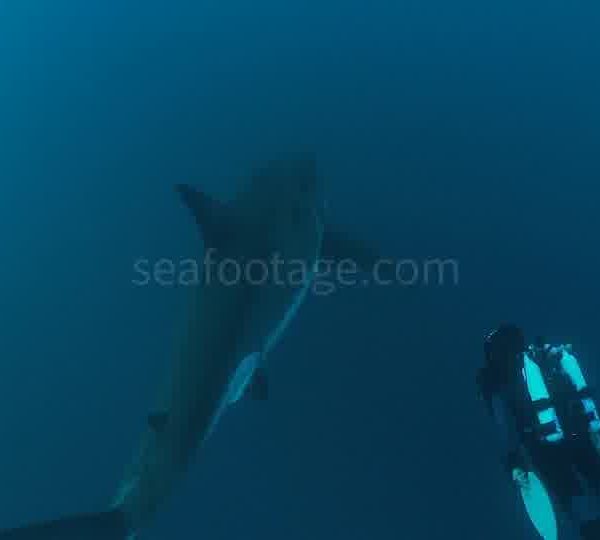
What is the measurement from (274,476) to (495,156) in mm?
8640

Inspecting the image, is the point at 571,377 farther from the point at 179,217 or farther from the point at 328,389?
the point at 179,217

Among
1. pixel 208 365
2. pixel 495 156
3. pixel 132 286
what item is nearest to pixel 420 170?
pixel 495 156

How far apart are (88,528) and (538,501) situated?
408 cm

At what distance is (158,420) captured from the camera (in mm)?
4621

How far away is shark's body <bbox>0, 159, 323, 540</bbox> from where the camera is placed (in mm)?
4406

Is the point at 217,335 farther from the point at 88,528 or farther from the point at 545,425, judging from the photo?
the point at 545,425

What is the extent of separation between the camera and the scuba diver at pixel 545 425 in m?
4.89

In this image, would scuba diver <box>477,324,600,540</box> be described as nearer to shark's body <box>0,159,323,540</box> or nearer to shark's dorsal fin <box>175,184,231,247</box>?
shark's body <box>0,159,323,540</box>

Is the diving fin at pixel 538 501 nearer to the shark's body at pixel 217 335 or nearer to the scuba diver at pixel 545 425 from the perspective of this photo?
the scuba diver at pixel 545 425

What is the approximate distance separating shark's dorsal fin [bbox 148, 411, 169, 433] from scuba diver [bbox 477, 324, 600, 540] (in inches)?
117

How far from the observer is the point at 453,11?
17875mm

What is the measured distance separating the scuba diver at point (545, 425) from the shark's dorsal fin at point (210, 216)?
2719mm

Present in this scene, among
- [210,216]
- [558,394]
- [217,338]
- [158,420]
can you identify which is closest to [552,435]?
[558,394]

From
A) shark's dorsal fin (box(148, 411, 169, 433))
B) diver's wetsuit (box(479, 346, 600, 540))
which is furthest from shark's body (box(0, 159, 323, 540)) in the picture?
diver's wetsuit (box(479, 346, 600, 540))
